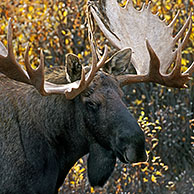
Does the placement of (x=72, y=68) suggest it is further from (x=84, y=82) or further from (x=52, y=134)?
(x=52, y=134)

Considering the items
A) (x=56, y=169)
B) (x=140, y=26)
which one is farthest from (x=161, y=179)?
(x=56, y=169)

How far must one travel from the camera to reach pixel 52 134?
419 cm

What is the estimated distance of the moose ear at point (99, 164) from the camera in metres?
4.16

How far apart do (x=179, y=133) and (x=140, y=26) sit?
2.98m

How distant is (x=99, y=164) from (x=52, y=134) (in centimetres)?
40

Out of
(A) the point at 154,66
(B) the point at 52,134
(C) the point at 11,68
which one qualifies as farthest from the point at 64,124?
(A) the point at 154,66

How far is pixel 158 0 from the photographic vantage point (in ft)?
25.6

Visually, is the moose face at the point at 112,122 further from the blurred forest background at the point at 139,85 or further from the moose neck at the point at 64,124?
the blurred forest background at the point at 139,85

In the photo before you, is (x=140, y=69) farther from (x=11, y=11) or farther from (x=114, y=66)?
(x=11, y=11)

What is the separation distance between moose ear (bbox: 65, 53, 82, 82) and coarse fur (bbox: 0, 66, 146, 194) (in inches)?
5.1

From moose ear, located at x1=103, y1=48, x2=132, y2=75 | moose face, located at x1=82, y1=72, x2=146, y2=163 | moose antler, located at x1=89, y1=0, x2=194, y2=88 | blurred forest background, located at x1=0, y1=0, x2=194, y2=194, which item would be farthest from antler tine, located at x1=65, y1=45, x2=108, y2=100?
blurred forest background, located at x1=0, y1=0, x2=194, y2=194

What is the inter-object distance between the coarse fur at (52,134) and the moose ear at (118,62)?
112 millimetres

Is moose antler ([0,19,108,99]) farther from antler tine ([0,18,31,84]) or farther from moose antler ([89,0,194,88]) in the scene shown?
moose antler ([89,0,194,88])

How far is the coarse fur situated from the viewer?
13.3 ft
